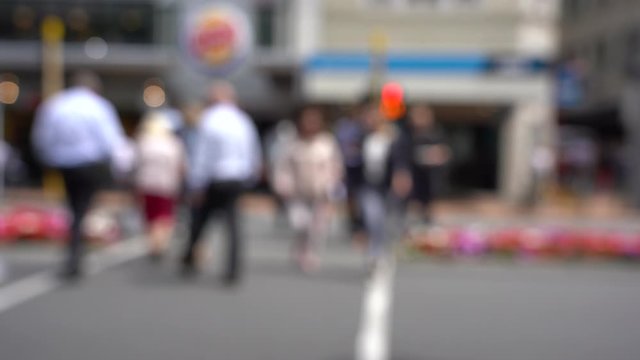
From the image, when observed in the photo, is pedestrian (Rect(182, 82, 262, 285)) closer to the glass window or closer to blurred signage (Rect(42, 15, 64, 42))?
the glass window

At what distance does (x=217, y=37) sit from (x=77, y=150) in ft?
65.7

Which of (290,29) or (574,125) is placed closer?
(290,29)

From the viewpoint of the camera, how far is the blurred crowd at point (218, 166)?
8.66 meters

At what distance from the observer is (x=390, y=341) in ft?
20.2

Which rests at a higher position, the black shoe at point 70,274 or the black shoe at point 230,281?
the black shoe at point 70,274

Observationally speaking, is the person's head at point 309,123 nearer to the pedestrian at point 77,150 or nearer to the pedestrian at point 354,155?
the pedestrian at point 354,155

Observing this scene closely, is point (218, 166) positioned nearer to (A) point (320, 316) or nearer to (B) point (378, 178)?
(B) point (378, 178)

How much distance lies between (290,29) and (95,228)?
54.9 feet

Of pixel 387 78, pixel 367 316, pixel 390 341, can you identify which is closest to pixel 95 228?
pixel 367 316

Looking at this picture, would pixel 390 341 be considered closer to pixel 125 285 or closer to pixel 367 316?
pixel 367 316

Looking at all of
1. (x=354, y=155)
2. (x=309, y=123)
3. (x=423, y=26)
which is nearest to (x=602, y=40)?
(x=423, y=26)

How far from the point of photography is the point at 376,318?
707 cm

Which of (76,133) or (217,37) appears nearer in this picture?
(76,133)

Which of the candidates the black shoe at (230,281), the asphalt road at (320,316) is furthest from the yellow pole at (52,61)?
the black shoe at (230,281)
